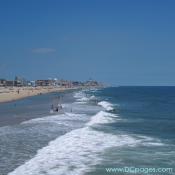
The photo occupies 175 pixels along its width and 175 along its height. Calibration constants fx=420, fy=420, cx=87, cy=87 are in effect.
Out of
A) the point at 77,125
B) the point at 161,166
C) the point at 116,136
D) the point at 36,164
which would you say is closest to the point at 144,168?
the point at 161,166

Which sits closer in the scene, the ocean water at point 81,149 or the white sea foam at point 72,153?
the white sea foam at point 72,153

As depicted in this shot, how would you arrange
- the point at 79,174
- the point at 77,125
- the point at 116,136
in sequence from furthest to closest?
1. the point at 77,125
2. the point at 116,136
3. the point at 79,174

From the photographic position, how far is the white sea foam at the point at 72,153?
782 inches

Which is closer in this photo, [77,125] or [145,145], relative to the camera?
[145,145]

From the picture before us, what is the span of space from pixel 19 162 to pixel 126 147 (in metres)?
7.20

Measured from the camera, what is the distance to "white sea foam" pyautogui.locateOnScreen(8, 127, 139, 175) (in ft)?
65.2

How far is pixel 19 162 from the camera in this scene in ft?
70.6

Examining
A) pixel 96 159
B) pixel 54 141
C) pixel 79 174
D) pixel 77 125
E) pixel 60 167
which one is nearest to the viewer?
pixel 79 174

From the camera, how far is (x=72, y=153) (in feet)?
78.7

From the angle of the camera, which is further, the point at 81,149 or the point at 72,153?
the point at 81,149

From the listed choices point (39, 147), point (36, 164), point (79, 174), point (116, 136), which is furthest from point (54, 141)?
point (79, 174)

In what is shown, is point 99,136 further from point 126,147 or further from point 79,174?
point 79,174

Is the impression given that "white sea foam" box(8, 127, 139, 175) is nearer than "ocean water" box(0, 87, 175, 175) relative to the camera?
Yes

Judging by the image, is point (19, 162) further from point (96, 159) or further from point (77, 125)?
point (77, 125)
